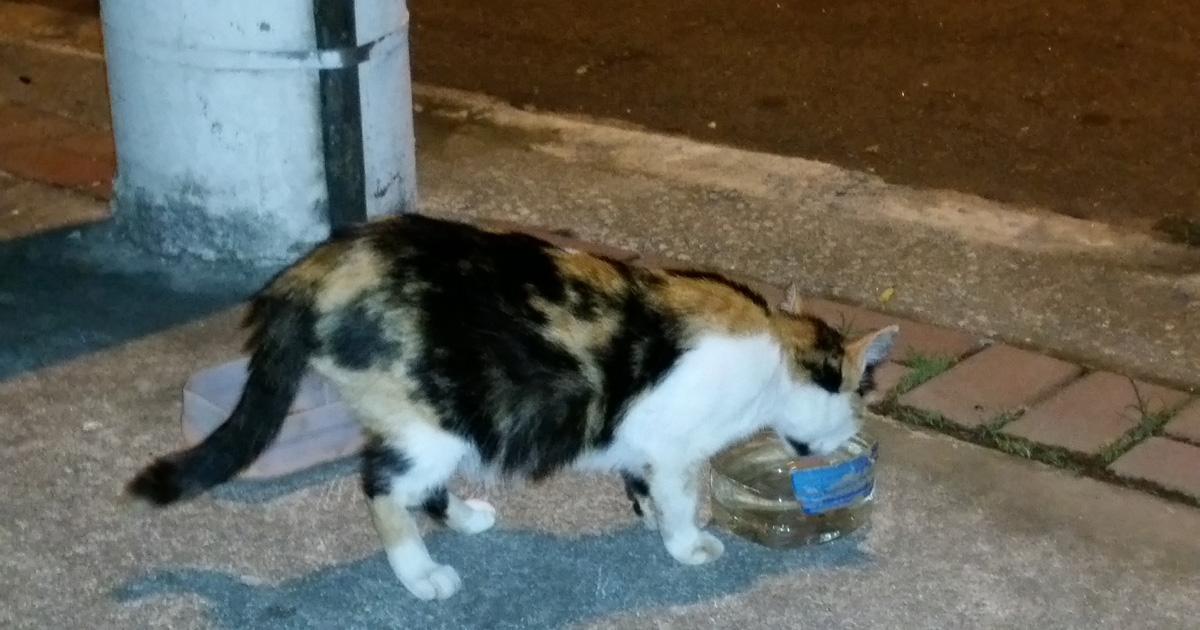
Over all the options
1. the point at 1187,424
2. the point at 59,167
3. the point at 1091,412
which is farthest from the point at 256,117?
the point at 1187,424

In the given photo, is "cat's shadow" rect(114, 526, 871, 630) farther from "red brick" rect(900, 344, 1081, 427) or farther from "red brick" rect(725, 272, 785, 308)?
"red brick" rect(725, 272, 785, 308)

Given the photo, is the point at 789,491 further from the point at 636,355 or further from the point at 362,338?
the point at 362,338

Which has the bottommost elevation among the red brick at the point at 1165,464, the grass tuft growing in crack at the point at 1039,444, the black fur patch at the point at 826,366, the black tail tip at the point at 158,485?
the grass tuft growing in crack at the point at 1039,444

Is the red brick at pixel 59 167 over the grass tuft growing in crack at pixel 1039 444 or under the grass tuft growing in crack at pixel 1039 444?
over

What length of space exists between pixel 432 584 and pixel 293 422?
0.70 metres

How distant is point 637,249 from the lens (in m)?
5.12

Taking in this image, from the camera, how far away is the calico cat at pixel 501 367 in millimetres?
3088

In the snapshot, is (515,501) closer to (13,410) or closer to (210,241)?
(13,410)

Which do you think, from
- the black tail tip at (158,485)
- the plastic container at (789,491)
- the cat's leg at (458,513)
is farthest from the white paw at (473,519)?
the black tail tip at (158,485)

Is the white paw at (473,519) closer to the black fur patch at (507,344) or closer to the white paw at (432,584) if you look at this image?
the white paw at (432,584)

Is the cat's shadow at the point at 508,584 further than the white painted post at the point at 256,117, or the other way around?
the white painted post at the point at 256,117

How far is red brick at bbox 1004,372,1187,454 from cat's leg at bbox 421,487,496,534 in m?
1.41

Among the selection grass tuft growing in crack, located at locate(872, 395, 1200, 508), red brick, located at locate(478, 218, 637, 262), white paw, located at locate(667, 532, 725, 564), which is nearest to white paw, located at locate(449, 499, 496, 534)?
white paw, located at locate(667, 532, 725, 564)

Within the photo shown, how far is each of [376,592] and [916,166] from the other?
366 centimetres
